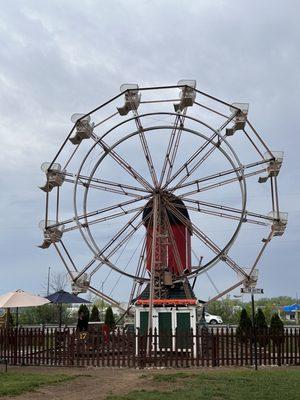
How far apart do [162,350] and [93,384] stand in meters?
4.28

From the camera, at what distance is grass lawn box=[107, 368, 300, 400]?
10.5 metres

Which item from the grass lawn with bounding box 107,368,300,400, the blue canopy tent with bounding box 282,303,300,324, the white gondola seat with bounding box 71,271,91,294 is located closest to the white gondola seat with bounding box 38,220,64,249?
the white gondola seat with bounding box 71,271,91,294

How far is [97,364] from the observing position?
16719 millimetres

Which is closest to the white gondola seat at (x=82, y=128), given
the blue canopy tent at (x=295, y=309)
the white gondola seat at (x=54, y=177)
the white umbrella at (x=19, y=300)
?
the white gondola seat at (x=54, y=177)

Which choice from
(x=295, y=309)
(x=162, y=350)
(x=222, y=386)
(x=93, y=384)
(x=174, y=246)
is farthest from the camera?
(x=295, y=309)

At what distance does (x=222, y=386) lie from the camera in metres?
11.7

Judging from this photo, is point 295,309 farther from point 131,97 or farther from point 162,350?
point 162,350

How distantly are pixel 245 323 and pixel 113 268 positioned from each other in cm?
825

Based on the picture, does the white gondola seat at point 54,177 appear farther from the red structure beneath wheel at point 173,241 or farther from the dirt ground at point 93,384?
the dirt ground at point 93,384

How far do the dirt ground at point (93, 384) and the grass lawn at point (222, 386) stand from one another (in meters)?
0.30

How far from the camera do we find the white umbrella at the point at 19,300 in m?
16.6

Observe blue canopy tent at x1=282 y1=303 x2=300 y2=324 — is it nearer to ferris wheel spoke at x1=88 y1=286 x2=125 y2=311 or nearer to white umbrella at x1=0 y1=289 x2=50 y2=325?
ferris wheel spoke at x1=88 y1=286 x2=125 y2=311

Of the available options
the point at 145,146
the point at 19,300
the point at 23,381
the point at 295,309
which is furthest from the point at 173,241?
the point at 295,309

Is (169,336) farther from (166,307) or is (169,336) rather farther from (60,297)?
(60,297)
